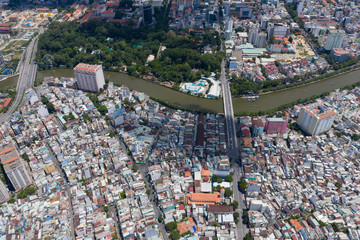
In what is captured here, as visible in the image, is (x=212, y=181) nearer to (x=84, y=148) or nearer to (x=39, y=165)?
(x=84, y=148)

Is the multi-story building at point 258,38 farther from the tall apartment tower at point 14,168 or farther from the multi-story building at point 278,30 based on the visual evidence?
the tall apartment tower at point 14,168

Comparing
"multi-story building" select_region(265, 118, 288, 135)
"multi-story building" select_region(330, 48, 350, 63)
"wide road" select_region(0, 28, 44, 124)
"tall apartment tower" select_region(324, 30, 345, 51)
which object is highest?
"tall apartment tower" select_region(324, 30, 345, 51)

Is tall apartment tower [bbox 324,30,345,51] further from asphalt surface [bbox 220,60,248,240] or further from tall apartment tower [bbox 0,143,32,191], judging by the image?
tall apartment tower [bbox 0,143,32,191]

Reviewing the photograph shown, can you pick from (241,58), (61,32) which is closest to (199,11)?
(241,58)

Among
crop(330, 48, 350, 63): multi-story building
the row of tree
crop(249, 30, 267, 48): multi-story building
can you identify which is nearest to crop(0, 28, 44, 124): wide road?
the row of tree

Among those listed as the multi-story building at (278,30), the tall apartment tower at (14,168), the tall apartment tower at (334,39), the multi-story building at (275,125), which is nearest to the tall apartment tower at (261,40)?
the multi-story building at (278,30)

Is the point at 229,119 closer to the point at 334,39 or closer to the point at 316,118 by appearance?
the point at 316,118
